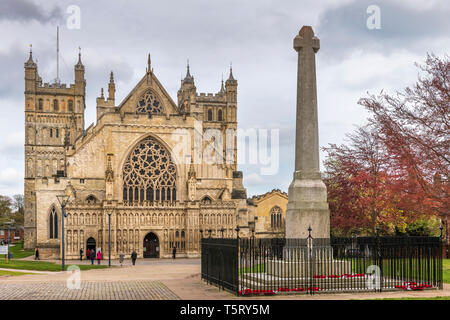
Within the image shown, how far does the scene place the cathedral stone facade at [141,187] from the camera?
49.9m

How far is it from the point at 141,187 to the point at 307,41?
36.2 metres

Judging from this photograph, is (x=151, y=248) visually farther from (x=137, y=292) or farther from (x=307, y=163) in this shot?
(x=307, y=163)

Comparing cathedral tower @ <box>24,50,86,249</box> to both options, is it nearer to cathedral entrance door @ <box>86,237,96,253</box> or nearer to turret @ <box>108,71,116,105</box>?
turret @ <box>108,71,116,105</box>

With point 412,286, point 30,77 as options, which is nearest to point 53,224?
point 30,77

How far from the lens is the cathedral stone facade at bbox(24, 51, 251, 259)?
49.9 metres

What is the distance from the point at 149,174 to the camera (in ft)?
175

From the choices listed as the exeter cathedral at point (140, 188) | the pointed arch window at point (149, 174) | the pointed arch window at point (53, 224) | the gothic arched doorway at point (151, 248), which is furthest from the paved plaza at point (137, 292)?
the pointed arch window at point (53, 224)

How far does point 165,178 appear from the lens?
5378cm

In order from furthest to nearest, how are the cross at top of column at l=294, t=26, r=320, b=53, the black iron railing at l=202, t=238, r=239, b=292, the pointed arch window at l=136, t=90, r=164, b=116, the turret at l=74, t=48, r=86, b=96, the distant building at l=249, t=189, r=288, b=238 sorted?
the turret at l=74, t=48, r=86, b=96 → the distant building at l=249, t=189, r=288, b=238 → the pointed arch window at l=136, t=90, r=164, b=116 → the cross at top of column at l=294, t=26, r=320, b=53 → the black iron railing at l=202, t=238, r=239, b=292

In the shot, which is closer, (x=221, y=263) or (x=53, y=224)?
(x=221, y=263)

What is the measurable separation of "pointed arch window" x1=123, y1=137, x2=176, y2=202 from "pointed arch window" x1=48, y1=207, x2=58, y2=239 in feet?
23.5

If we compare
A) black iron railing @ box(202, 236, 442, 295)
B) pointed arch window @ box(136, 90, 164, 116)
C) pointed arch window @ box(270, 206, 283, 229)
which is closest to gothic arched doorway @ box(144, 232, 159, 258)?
pointed arch window @ box(136, 90, 164, 116)
